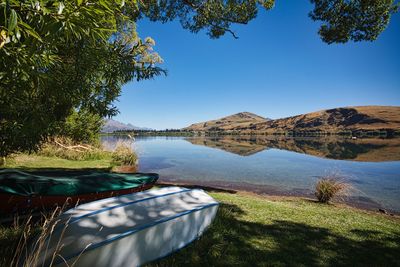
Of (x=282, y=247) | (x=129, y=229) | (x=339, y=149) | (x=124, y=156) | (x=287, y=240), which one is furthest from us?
(x=339, y=149)

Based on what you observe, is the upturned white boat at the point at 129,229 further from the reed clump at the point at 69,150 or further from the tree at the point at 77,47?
the reed clump at the point at 69,150

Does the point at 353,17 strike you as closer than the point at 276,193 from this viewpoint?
Yes

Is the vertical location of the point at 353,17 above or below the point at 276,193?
above

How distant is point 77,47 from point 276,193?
521 inches

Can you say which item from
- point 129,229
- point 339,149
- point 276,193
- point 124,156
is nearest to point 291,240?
point 129,229

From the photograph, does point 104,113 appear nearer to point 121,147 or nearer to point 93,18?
point 93,18

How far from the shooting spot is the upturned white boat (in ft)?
12.9

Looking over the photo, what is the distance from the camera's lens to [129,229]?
4.46 meters

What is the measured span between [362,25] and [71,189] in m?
13.9

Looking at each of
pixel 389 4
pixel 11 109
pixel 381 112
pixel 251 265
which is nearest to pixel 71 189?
pixel 11 109

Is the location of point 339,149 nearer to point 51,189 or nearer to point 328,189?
point 328,189

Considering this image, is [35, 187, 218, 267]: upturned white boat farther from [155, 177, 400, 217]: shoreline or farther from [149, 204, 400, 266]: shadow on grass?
[155, 177, 400, 217]: shoreline

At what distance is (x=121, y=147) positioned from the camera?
21656 mm

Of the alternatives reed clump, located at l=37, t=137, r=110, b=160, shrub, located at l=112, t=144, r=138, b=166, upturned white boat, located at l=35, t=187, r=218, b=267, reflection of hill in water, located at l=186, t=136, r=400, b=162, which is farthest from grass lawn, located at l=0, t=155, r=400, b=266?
reflection of hill in water, located at l=186, t=136, r=400, b=162
